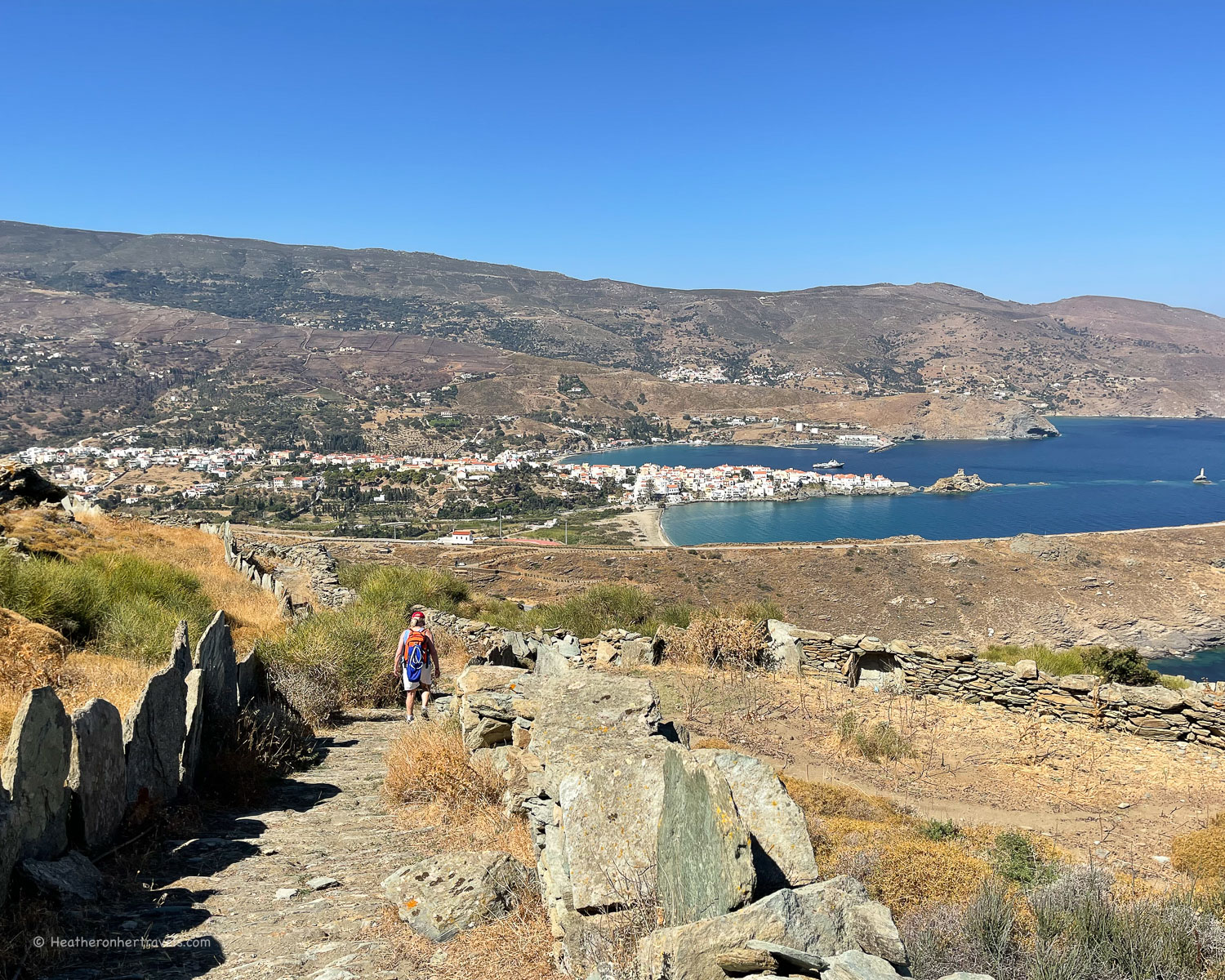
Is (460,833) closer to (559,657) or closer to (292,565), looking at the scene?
(559,657)

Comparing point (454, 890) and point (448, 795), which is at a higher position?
point (454, 890)

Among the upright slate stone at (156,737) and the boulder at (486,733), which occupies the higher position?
the upright slate stone at (156,737)

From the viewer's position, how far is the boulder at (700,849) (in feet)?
10.9

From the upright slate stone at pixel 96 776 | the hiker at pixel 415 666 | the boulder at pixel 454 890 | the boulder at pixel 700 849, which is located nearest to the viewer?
the boulder at pixel 700 849

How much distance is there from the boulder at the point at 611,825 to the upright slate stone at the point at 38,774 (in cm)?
286

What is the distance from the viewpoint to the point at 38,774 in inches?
159

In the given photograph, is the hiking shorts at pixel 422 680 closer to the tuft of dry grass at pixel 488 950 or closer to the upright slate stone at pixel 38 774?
the upright slate stone at pixel 38 774

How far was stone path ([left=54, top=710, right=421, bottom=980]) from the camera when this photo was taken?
12.3 feet

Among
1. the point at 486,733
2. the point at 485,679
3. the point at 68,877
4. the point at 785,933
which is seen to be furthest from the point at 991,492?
the point at 68,877

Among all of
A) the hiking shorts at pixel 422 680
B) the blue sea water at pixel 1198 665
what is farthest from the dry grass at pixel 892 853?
the blue sea water at pixel 1198 665

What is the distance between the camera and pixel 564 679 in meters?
6.02

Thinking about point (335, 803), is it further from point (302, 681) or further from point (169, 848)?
point (302, 681)

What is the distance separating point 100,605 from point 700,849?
8.66 meters

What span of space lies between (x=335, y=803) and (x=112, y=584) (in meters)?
5.86
